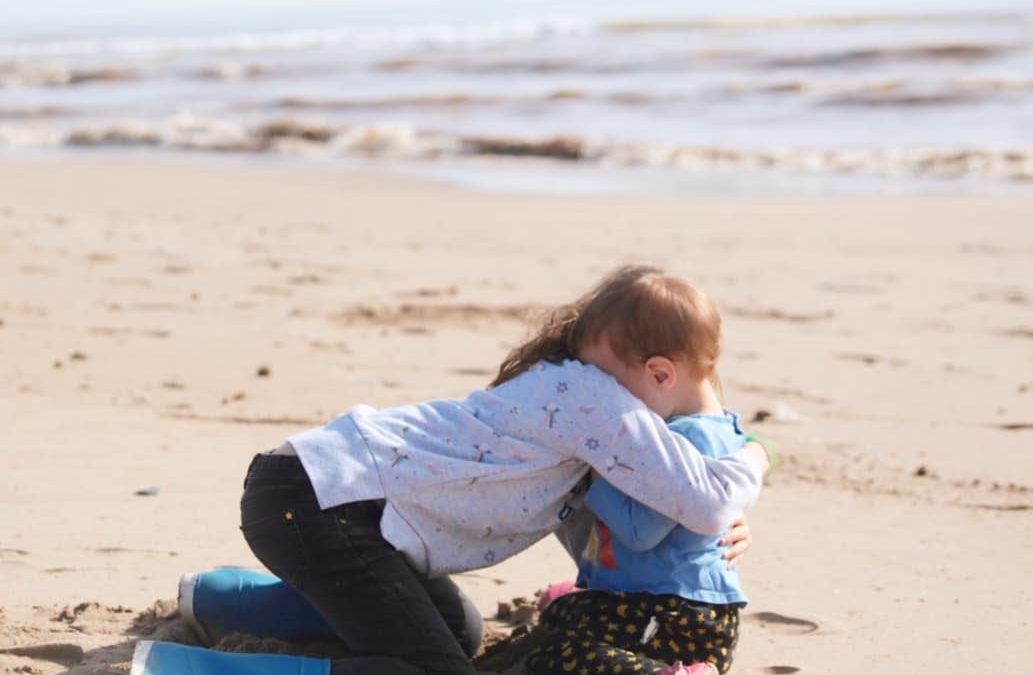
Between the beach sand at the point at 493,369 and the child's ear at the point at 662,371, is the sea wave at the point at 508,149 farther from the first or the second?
the child's ear at the point at 662,371

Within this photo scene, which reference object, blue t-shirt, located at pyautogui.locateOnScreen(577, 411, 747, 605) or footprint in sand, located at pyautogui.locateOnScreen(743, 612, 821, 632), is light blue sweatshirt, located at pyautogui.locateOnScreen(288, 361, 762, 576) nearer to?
blue t-shirt, located at pyautogui.locateOnScreen(577, 411, 747, 605)

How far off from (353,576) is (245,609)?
411 mm

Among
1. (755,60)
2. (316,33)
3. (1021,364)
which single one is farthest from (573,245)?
(316,33)

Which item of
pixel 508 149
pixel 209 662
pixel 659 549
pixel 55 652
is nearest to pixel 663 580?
pixel 659 549

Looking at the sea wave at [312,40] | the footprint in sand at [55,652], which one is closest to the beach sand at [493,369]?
the footprint in sand at [55,652]

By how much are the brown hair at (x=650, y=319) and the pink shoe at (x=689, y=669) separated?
0.57m

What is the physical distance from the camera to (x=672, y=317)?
108 inches

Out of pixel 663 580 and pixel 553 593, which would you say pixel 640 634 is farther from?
pixel 553 593

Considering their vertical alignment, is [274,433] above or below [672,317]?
below

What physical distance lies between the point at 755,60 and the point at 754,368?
698 inches

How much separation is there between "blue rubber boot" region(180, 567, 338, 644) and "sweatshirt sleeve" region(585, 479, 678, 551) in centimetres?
71

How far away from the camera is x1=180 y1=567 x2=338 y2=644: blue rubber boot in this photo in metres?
3.02

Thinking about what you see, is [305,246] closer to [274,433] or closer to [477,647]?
[274,433]

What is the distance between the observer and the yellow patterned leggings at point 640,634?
2.76 metres
